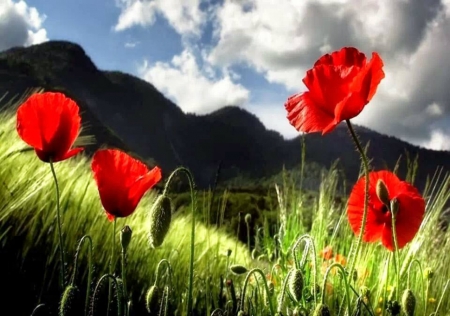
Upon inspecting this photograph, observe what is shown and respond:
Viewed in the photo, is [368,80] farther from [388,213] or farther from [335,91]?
[388,213]

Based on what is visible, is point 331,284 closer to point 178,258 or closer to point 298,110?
point 178,258

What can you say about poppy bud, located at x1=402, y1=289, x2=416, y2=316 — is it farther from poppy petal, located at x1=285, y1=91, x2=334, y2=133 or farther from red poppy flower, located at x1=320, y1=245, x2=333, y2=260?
red poppy flower, located at x1=320, y1=245, x2=333, y2=260

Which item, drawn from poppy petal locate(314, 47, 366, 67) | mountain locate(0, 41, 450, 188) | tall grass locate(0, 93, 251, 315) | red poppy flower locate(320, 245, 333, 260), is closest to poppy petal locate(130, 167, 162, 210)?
poppy petal locate(314, 47, 366, 67)

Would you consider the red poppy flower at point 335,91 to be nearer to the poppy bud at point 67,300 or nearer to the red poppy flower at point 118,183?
the red poppy flower at point 118,183

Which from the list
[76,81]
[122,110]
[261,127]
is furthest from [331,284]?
[261,127]

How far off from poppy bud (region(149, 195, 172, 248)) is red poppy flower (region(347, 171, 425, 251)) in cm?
69

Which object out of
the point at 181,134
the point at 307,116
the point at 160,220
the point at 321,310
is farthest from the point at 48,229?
the point at 181,134

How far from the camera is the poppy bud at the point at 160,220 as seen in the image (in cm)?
134

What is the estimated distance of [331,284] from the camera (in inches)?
123

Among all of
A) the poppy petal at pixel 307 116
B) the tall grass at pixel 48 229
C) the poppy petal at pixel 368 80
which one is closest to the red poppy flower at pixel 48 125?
the poppy petal at pixel 307 116

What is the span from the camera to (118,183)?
56.9 inches

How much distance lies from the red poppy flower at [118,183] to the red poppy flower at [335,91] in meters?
0.35

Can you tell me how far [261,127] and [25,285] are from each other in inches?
7558

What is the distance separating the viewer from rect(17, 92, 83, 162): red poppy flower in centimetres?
148
